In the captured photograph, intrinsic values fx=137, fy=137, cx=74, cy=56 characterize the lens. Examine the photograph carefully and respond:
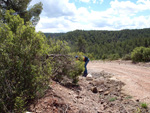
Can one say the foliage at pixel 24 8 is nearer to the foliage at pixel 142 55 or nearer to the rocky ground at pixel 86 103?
the rocky ground at pixel 86 103

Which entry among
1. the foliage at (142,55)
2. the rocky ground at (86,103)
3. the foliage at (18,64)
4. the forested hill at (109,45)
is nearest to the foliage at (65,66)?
the rocky ground at (86,103)

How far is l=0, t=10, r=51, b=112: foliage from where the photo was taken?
3.33 metres

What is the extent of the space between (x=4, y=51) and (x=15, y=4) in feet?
24.6

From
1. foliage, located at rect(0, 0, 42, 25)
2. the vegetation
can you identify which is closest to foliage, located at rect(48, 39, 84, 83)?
the vegetation

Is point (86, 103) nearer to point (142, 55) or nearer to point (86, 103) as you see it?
point (86, 103)

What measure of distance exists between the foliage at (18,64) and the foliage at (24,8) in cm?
637

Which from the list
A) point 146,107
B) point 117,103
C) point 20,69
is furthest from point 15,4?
point 146,107

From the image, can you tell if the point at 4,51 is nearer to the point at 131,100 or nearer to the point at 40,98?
the point at 40,98

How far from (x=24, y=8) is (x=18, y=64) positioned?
7.78 m

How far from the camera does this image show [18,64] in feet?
11.6

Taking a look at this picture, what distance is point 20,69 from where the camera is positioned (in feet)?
11.8

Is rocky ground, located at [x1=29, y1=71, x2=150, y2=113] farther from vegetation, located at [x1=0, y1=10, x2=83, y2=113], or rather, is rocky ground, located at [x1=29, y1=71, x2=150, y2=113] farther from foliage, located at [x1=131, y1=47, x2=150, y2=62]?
foliage, located at [x1=131, y1=47, x2=150, y2=62]

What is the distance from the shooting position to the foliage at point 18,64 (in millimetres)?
3330

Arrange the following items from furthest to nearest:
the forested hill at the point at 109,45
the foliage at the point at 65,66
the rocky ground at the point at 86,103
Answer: the forested hill at the point at 109,45, the foliage at the point at 65,66, the rocky ground at the point at 86,103
